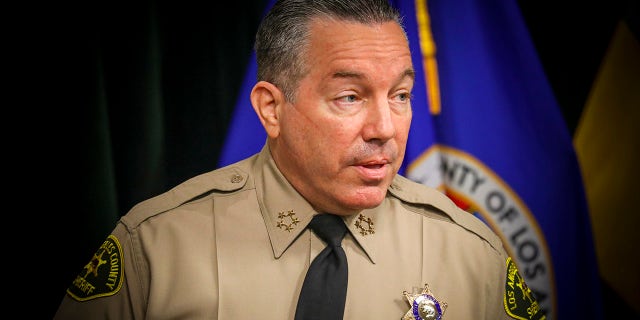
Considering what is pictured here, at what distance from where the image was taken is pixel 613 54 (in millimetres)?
2324

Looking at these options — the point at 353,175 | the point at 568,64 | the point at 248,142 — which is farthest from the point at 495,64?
the point at 353,175

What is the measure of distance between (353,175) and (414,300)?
1.11ft

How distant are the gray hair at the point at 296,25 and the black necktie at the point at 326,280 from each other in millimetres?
316

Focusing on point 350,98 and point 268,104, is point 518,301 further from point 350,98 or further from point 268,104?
point 268,104

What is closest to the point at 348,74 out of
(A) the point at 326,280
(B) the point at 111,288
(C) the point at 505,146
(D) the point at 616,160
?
(A) the point at 326,280

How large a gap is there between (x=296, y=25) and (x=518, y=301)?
0.89 meters

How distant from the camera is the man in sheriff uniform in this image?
1355 mm

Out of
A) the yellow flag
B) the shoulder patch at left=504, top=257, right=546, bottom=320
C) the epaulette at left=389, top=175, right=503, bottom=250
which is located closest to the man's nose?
the epaulette at left=389, top=175, right=503, bottom=250

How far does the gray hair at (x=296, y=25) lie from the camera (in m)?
1.38

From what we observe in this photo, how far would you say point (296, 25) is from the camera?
1.39 m

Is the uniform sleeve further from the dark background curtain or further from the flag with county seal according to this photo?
the flag with county seal

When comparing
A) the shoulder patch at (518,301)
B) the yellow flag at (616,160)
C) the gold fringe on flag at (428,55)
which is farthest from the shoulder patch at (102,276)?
the yellow flag at (616,160)

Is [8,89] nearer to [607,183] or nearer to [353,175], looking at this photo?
[353,175]

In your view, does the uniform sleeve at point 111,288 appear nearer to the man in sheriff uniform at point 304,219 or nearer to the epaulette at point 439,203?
the man in sheriff uniform at point 304,219
